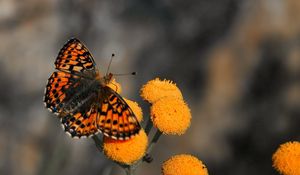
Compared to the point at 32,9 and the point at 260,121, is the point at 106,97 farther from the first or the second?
the point at 32,9

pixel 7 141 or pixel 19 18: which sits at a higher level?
pixel 19 18

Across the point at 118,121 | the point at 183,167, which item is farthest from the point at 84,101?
the point at 183,167

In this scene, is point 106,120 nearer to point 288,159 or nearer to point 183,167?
point 183,167

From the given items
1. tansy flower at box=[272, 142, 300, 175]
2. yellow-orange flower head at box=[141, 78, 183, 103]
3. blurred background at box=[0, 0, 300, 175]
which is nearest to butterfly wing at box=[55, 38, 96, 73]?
yellow-orange flower head at box=[141, 78, 183, 103]

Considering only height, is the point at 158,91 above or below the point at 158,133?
above

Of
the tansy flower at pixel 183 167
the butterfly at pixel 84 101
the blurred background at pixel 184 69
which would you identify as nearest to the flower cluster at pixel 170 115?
the tansy flower at pixel 183 167

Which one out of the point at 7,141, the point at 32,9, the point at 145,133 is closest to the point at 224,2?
the point at 32,9
